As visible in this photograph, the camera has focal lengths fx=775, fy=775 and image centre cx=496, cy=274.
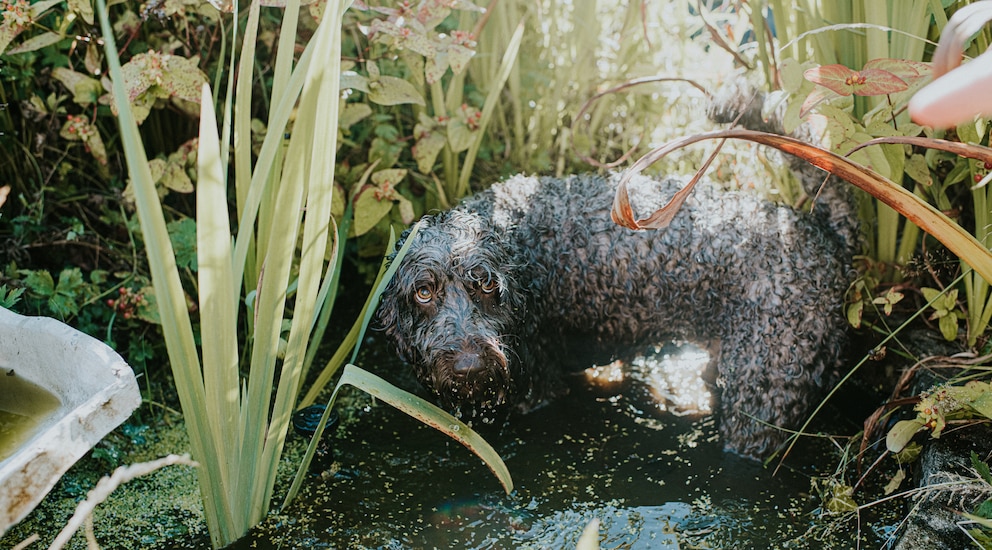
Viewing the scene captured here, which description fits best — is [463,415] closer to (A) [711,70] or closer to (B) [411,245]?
(B) [411,245]

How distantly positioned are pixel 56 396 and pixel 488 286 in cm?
127

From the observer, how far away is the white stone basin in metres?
1.50

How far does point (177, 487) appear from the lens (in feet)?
8.83

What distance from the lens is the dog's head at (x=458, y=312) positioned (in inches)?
95.5

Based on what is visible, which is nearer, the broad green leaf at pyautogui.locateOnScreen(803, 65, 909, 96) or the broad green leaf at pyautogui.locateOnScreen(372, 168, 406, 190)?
the broad green leaf at pyautogui.locateOnScreen(803, 65, 909, 96)

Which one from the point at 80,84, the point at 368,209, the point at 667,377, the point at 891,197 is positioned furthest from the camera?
the point at 667,377

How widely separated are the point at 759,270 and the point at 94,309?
2.56 meters

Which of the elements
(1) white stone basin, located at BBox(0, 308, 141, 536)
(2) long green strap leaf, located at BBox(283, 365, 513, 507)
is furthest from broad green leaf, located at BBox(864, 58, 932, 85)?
(1) white stone basin, located at BBox(0, 308, 141, 536)

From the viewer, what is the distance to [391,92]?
10.5 ft

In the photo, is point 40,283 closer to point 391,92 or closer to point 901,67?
point 391,92

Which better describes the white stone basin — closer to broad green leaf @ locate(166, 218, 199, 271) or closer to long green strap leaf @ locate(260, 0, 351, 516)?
long green strap leaf @ locate(260, 0, 351, 516)

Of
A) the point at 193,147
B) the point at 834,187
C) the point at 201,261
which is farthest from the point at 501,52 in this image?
the point at 201,261

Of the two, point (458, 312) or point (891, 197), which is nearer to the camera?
point (891, 197)

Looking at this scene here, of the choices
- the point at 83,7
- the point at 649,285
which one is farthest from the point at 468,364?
the point at 83,7
